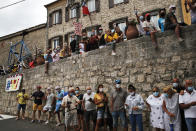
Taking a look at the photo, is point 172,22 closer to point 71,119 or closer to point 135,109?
point 135,109

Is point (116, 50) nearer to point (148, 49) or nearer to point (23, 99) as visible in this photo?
point (148, 49)

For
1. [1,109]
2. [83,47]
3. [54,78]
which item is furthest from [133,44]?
[1,109]

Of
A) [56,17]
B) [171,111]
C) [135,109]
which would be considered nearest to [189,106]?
[171,111]

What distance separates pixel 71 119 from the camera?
20.9ft

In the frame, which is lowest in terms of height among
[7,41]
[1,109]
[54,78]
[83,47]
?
[1,109]

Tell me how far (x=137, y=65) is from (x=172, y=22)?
1961mm

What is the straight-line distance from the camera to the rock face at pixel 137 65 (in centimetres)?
547

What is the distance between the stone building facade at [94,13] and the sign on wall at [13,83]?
5705 millimetres

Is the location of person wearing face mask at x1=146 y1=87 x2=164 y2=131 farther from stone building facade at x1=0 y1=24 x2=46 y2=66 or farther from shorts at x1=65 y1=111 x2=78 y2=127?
stone building facade at x1=0 y1=24 x2=46 y2=66

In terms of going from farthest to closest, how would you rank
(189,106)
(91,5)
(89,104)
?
(91,5) < (89,104) < (189,106)

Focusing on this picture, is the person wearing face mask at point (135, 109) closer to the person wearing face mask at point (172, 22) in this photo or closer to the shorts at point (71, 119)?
the shorts at point (71, 119)

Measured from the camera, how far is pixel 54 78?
31.9 feet

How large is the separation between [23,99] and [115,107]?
6613mm

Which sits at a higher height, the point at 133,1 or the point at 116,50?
the point at 133,1
